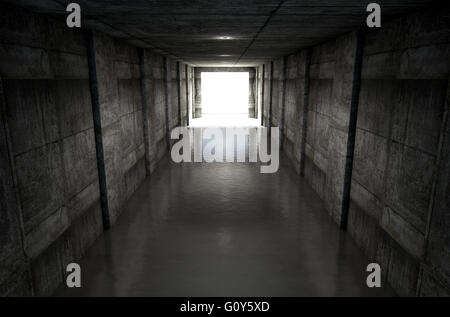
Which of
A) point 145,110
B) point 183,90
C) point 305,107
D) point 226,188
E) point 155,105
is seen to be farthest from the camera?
point 183,90

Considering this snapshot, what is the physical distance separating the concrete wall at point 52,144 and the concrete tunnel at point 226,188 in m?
0.04

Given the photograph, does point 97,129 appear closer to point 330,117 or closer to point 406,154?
point 330,117

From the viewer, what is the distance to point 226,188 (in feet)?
40.1

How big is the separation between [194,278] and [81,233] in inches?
123

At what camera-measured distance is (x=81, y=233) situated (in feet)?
25.0

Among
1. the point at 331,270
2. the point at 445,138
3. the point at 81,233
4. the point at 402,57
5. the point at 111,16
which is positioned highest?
the point at 111,16

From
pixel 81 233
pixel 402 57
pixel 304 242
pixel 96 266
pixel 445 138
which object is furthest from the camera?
pixel 304 242

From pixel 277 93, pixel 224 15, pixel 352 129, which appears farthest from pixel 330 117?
pixel 277 93

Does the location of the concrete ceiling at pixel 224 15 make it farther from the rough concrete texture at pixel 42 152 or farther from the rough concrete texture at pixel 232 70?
the rough concrete texture at pixel 232 70

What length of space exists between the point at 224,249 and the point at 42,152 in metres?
4.66

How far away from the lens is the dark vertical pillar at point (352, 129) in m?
8.03
